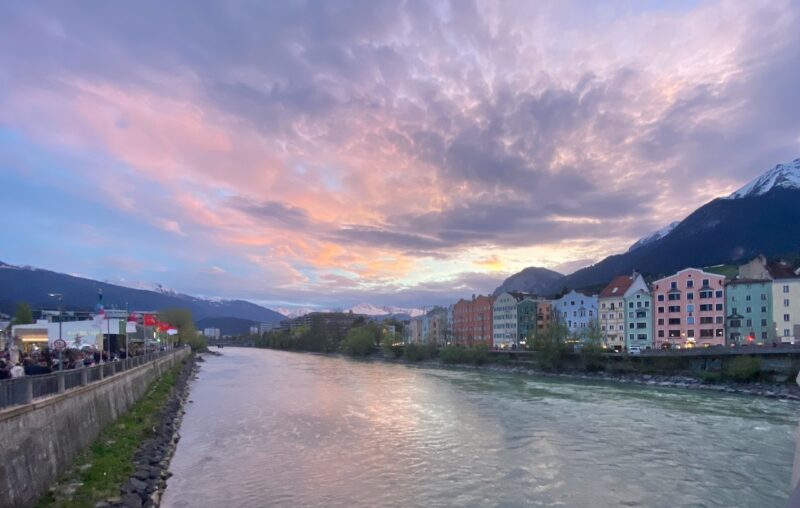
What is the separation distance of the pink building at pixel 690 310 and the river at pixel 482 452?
1339 inches

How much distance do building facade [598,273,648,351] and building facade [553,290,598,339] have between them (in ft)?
6.68

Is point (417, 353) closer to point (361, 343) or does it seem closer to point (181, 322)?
point (361, 343)

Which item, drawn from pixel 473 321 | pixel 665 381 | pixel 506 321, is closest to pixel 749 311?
pixel 665 381

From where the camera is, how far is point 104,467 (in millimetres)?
15930

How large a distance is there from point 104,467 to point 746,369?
173 ft

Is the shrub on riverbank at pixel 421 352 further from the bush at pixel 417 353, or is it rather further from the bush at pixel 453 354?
the bush at pixel 453 354

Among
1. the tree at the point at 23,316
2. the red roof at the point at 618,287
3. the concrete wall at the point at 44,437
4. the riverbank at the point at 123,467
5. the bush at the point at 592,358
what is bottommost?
the bush at the point at 592,358

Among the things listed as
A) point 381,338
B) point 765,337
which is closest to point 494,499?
point 765,337

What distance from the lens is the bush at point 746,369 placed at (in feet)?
170

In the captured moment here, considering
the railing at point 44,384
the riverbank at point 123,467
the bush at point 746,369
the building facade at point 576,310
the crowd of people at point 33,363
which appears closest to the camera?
the railing at point 44,384

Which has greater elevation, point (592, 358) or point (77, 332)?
point (77, 332)

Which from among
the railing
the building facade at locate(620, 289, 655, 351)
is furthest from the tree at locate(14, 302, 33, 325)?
the building facade at locate(620, 289, 655, 351)

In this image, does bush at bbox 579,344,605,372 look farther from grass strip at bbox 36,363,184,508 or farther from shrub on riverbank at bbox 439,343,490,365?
grass strip at bbox 36,363,184,508

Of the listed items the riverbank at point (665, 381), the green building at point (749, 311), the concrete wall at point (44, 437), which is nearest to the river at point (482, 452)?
the concrete wall at point (44, 437)
